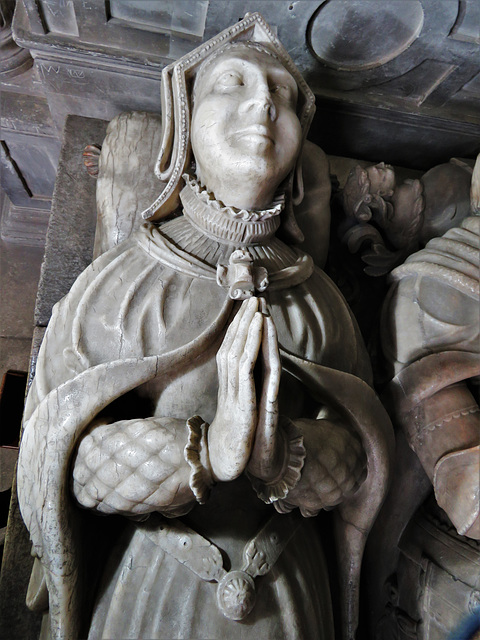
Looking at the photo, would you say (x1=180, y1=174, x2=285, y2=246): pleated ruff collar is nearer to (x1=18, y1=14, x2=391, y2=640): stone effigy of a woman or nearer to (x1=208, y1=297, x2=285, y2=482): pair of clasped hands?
(x1=18, y1=14, x2=391, y2=640): stone effigy of a woman

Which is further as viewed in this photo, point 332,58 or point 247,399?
point 332,58

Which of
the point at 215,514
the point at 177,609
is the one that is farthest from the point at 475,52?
the point at 177,609

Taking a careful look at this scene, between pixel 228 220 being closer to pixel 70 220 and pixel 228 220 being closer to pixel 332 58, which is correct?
pixel 70 220

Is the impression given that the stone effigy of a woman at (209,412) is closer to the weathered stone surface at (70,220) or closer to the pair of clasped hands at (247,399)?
the pair of clasped hands at (247,399)

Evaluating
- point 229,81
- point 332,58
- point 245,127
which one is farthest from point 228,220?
point 332,58

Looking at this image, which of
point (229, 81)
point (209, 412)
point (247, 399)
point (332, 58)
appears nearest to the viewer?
point (247, 399)

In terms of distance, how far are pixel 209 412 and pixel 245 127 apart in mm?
722

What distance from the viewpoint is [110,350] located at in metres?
1.20

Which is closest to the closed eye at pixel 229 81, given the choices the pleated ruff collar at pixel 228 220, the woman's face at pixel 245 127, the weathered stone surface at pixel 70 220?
the woman's face at pixel 245 127

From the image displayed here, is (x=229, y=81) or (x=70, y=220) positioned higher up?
(x=229, y=81)

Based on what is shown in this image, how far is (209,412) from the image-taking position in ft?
4.04

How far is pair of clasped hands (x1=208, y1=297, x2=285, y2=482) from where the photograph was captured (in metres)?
0.94

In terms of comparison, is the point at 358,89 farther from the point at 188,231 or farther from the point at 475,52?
the point at 188,231

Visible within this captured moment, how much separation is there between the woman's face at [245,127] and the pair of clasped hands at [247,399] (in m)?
0.45
